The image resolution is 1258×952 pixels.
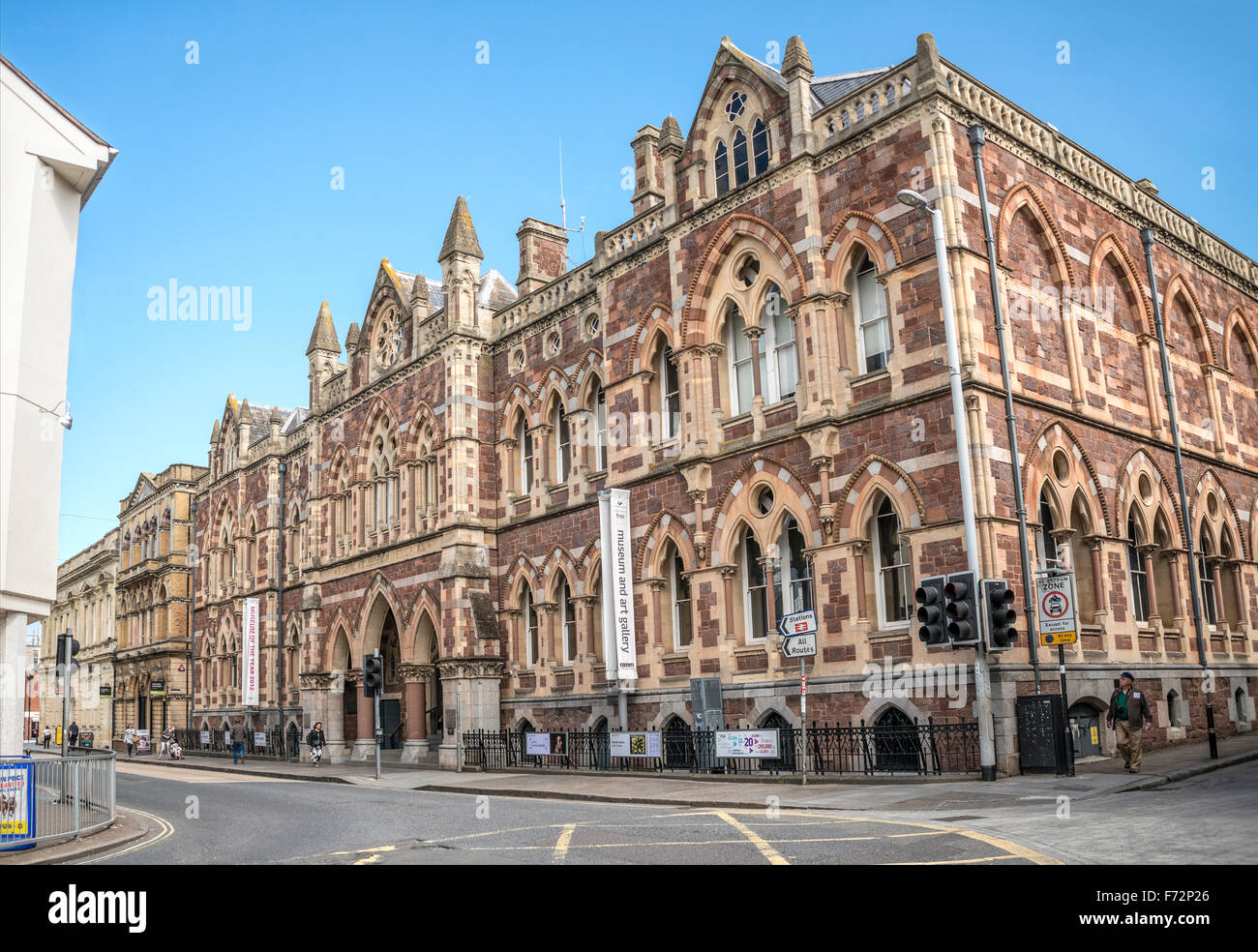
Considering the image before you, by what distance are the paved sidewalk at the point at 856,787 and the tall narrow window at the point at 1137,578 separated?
300cm

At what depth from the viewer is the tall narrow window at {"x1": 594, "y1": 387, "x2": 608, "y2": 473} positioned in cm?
2947

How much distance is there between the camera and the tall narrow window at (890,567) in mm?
21062

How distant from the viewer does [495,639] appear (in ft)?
104

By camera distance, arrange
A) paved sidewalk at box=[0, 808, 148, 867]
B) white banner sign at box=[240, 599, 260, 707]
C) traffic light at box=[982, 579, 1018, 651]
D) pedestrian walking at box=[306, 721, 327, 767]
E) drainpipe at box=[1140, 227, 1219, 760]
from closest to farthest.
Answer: paved sidewalk at box=[0, 808, 148, 867] < traffic light at box=[982, 579, 1018, 651] < drainpipe at box=[1140, 227, 1219, 760] < pedestrian walking at box=[306, 721, 327, 767] < white banner sign at box=[240, 599, 260, 707]

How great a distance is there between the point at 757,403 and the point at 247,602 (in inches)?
1178

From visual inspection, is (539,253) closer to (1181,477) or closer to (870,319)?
(870,319)

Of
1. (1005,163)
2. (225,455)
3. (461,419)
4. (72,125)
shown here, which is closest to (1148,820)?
(1005,163)

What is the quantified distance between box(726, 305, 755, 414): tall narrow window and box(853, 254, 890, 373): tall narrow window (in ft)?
10.1

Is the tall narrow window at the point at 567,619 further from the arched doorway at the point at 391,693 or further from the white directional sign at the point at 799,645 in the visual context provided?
the white directional sign at the point at 799,645

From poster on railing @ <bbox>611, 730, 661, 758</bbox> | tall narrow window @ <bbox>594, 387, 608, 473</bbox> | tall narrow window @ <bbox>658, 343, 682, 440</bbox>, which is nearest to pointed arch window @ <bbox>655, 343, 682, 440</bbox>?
tall narrow window @ <bbox>658, 343, 682, 440</bbox>

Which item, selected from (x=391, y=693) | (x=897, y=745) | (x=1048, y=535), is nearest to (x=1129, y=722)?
(x=897, y=745)

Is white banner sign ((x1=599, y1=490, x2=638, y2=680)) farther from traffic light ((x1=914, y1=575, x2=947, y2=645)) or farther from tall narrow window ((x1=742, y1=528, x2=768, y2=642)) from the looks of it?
traffic light ((x1=914, y1=575, x2=947, y2=645))

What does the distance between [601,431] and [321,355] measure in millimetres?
17745

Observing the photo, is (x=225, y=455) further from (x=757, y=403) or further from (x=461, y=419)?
(x=757, y=403)
